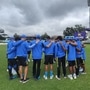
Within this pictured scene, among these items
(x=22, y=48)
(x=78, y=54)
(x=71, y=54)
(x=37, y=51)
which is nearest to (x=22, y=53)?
(x=22, y=48)

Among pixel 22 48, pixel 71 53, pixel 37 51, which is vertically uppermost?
pixel 22 48

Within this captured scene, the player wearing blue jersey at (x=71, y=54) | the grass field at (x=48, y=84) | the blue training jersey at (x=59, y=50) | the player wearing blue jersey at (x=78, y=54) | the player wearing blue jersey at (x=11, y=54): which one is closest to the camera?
the grass field at (x=48, y=84)

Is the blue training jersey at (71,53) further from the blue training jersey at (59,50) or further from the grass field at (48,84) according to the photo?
the grass field at (48,84)

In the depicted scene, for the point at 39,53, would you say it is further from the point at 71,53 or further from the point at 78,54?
the point at 78,54

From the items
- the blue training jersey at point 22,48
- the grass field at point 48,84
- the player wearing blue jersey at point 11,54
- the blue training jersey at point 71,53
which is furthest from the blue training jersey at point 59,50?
the player wearing blue jersey at point 11,54

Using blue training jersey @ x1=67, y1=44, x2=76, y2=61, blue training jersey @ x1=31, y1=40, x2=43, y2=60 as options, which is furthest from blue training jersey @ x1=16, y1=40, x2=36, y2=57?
blue training jersey @ x1=67, y1=44, x2=76, y2=61

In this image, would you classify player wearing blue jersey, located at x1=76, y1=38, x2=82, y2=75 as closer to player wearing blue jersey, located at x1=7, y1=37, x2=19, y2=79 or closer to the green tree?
player wearing blue jersey, located at x1=7, y1=37, x2=19, y2=79

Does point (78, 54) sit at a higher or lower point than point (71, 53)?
lower

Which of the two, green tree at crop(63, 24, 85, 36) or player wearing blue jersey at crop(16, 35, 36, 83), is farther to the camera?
green tree at crop(63, 24, 85, 36)

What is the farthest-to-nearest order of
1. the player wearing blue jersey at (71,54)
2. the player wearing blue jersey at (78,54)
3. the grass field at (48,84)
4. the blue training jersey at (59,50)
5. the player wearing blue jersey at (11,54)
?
the player wearing blue jersey at (78,54) < the player wearing blue jersey at (71,54) < the blue training jersey at (59,50) < the player wearing blue jersey at (11,54) < the grass field at (48,84)

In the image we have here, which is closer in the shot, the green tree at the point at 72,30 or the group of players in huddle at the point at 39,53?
the group of players in huddle at the point at 39,53

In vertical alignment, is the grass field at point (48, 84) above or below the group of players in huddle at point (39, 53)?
below

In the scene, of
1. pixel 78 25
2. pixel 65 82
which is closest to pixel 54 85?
pixel 65 82

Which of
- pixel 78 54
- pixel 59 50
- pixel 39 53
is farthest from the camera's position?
pixel 78 54
